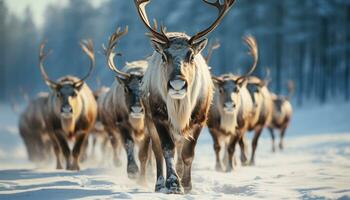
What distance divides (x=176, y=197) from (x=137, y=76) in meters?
4.35

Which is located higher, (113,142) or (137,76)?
(137,76)

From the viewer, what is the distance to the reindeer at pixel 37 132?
16297 millimetres

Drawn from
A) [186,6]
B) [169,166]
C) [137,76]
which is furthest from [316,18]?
[169,166]

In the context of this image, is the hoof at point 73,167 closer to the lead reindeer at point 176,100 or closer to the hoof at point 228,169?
the hoof at point 228,169

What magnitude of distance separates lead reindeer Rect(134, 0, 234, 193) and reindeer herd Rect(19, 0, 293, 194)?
0.01 m

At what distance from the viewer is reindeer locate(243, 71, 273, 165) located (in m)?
13.5

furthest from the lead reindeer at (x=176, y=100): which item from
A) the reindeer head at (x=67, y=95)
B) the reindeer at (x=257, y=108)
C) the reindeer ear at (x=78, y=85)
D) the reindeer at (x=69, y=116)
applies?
the reindeer at (x=257, y=108)

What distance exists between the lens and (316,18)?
40.2 meters

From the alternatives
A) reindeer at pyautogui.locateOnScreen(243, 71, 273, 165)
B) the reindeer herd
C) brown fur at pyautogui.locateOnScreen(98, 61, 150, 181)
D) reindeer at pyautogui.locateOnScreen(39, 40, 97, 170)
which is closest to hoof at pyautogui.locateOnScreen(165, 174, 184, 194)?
the reindeer herd

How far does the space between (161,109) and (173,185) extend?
3.69 ft

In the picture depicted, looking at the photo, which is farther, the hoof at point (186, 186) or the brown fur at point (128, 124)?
the brown fur at point (128, 124)

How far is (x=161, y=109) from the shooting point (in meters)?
7.15

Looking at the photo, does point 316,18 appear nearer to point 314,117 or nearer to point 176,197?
point 314,117

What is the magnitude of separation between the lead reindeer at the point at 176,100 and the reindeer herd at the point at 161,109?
0.01 meters
